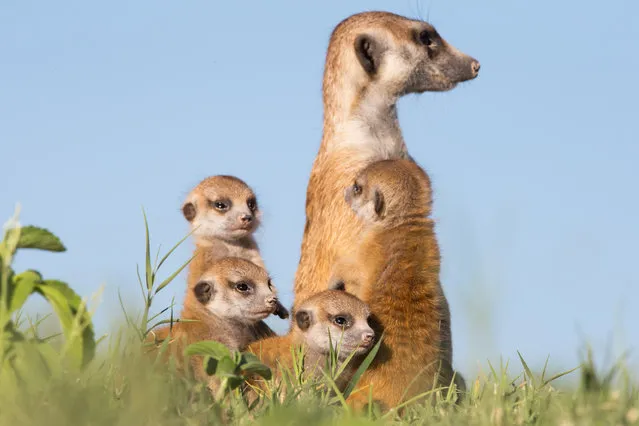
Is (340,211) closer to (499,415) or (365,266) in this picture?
(365,266)

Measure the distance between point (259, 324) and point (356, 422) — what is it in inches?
139

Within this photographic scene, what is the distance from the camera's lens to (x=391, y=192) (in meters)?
5.66

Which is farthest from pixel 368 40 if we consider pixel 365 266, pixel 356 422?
pixel 356 422

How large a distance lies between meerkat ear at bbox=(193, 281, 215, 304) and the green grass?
1893mm

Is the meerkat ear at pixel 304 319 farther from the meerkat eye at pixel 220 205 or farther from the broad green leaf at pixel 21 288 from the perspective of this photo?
the broad green leaf at pixel 21 288

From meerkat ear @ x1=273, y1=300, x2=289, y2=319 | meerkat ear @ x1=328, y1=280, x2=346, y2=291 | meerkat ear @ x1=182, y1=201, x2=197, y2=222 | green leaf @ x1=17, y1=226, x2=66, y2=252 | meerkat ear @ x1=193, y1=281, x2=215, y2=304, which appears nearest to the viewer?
green leaf @ x1=17, y1=226, x2=66, y2=252

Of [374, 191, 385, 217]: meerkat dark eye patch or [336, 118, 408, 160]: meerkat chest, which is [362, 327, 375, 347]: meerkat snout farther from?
[336, 118, 408, 160]: meerkat chest

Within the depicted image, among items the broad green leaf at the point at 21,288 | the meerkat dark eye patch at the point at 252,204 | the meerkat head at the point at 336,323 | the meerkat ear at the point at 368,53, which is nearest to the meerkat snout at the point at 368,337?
the meerkat head at the point at 336,323

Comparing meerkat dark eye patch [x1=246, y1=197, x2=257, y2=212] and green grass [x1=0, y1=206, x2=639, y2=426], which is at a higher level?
meerkat dark eye patch [x1=246, y1=197, x2=257, y2=212]

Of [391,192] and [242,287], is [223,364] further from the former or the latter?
[242,287]

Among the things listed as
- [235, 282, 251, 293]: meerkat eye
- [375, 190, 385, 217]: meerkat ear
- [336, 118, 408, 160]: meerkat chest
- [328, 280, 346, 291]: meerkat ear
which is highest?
[336, 118, 408, 160]: meerkat chest

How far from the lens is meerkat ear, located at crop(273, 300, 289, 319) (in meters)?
6.26

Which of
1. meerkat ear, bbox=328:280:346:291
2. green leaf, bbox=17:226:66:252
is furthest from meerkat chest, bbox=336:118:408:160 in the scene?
green leaf, bbox=17:226:66:252

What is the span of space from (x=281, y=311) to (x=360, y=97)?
1.80 metres
